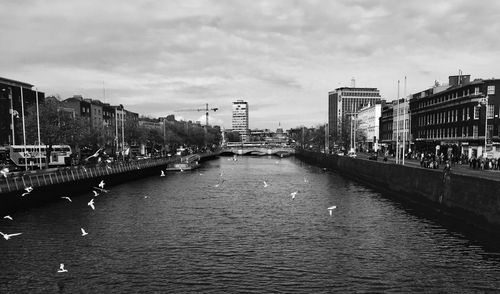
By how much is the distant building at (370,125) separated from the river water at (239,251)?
124 metres

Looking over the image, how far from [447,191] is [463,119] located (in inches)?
2026

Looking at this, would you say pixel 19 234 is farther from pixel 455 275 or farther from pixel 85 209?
pixel 455 275

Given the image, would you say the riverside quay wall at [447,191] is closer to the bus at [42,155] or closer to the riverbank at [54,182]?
the riverbank at [54,182]

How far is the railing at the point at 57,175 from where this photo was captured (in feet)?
142

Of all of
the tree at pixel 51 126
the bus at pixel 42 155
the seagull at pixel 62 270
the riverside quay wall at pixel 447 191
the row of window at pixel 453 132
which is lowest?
the seagull at pixel 62 270

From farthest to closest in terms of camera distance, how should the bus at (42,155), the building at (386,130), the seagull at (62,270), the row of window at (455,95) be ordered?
the building at (386,130), the row of window at (455,95), the bus at (42,155), the seagull at (62,270)

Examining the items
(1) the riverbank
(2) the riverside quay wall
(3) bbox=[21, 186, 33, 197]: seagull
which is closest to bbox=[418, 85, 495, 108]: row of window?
(2) the riverside quay wall

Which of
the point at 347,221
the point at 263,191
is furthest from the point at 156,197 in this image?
the point at 347,221

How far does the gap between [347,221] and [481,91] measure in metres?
59.8

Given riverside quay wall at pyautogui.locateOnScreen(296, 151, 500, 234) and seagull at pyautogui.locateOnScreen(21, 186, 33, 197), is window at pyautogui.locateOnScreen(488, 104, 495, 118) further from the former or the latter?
seagull at pyautogui.locateOnScreen(21, 186, 33, 197)

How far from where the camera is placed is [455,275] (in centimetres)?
2323

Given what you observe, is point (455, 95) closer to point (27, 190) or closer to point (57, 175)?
point (57, 175)

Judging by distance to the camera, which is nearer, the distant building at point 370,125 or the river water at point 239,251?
the river water at point 239,251

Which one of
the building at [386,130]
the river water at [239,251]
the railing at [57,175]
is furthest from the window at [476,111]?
the railing at [57,175]
